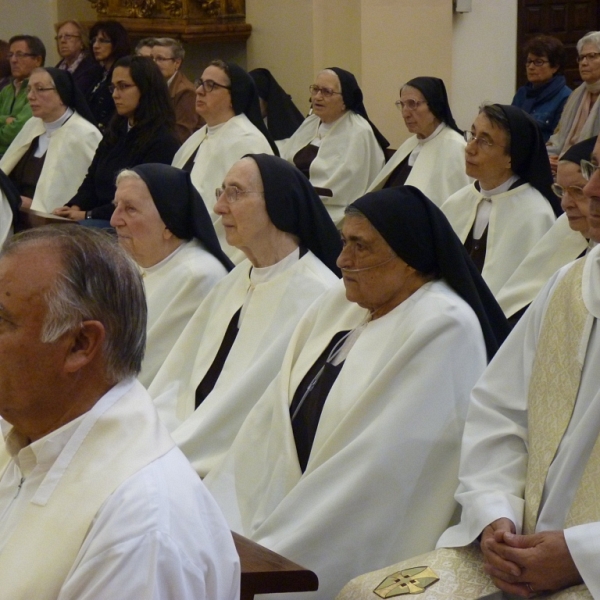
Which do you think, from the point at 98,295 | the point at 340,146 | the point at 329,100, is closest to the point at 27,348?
the point at 98,295

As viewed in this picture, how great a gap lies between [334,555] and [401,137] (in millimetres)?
7807

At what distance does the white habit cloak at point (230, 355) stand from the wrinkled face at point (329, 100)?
4.75 metres

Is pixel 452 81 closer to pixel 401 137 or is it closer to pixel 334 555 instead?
pixel 401 137

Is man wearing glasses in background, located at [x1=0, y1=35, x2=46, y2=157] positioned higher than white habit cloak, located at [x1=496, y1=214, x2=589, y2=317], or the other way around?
man wearing glasses in background, located at [x1=0, y1=35, x2=46, y2=157]

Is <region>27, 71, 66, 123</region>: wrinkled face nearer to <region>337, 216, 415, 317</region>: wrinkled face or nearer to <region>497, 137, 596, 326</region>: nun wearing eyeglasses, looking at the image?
<region>497, 137, 596, 326</region>: nun wearing eyeglasses

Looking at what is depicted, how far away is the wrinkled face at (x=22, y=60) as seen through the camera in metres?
10.7

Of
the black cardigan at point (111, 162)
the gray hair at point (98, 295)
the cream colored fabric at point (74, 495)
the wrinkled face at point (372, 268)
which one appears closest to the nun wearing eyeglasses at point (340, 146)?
the black cardigan at point (111, 162)

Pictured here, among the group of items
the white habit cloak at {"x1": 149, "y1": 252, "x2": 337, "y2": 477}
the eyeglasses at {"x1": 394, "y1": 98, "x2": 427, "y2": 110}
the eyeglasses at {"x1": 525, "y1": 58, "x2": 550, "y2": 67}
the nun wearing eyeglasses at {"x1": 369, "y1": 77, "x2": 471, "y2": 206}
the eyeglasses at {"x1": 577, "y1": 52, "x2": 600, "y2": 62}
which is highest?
the eyeglasses at {"x1": 577, "y1": 52, "x2": 600, "y2": 62}

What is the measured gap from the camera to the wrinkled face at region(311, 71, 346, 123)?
937 centimetres

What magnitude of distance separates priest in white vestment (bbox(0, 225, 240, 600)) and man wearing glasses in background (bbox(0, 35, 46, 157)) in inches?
341

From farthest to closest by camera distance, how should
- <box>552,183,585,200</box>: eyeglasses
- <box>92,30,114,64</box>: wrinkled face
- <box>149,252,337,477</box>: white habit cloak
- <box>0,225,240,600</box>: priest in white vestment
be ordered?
1. <box>92,30,114,64</box>: wrinkled face
2. <box>552,183,585,200</box>: eyeglasses
3. <box>149,252,337,477</box>: white habit cloak
4. <box>0,225,240,600</box>: priest in white vestment

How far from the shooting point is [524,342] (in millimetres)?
3119

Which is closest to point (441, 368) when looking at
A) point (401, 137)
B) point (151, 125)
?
point (151, 125)

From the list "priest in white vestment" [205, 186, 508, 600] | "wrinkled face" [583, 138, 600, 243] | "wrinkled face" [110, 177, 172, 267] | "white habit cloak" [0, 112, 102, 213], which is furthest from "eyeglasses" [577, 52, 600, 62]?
"wrinkled face" [583, 138, 600, 243]
